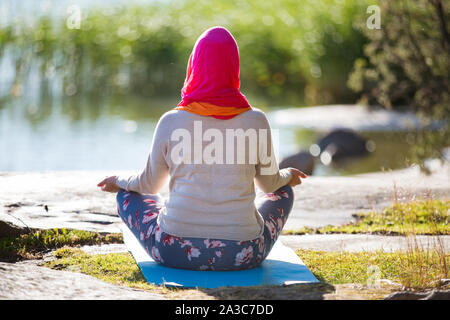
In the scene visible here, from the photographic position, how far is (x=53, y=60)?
13258 mm

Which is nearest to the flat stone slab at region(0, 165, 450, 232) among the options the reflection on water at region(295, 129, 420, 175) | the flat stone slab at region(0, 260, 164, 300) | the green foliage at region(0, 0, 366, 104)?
the flat stone slab at region(0, 260, 164, 300)

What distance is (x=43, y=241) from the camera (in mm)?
3441

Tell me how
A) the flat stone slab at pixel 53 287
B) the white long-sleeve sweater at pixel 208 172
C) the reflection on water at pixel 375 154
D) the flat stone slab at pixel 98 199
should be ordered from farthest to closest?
the reflection on water at pixel 375 154 < the flat stone slab at pixel 98 199 < the white long-sleeve sweater at pixel 208 172 < the flat stone slab at pixel 53 287

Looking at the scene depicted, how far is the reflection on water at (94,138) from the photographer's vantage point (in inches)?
352

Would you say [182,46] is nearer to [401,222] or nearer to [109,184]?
[401,222]

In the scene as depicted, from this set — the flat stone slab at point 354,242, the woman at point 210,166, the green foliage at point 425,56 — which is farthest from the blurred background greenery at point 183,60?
the woman at point 210,166

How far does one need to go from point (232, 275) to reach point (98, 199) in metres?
1.82

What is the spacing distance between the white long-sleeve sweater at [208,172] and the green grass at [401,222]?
122cm

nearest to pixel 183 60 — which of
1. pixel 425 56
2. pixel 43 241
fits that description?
pixel 425 56

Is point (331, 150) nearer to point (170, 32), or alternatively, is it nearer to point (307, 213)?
point (307, 213)

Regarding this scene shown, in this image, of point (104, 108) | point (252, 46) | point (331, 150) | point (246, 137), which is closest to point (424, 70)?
point (331, 150)

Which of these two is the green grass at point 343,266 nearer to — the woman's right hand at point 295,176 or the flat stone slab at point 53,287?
the flat stone slab at point 53,287

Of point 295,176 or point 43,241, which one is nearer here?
point 295,176

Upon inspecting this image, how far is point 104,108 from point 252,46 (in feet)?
20.2
